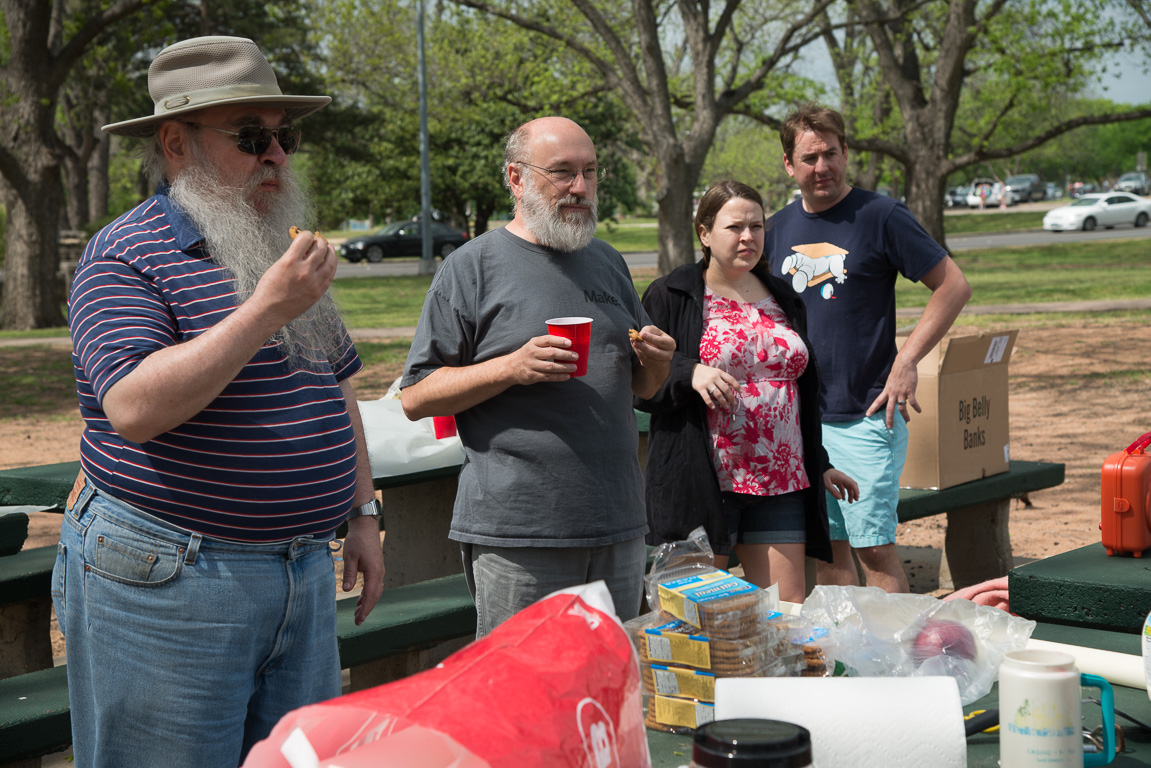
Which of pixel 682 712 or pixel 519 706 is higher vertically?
pixel 519 706

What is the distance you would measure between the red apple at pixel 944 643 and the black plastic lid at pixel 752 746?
81 centimetres

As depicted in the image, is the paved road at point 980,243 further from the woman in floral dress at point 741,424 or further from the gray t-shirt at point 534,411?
the gray t-shirt at point 534,411

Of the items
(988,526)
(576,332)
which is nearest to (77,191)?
(988,526)

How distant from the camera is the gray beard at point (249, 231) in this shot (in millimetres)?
2105

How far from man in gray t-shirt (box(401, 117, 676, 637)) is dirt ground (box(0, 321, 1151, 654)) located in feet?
11.6

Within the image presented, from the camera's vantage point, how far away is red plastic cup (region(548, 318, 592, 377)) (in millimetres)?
2475

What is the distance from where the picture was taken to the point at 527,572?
8.94ft

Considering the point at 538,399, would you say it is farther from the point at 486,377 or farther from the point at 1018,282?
the point at 1018,282

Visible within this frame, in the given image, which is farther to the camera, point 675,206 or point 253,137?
point 675,206

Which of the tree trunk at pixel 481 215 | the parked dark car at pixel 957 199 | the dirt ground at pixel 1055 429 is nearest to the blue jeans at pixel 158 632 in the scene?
the dirt ground at pixel 1055 429

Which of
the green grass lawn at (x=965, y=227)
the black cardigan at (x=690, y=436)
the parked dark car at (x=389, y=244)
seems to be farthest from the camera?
the green grass lawn at (x=965, y=227)

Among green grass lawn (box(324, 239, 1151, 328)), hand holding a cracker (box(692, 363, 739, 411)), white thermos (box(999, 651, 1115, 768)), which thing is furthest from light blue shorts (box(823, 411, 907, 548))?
green grass lawn (box(324, 239, 1151, 328))

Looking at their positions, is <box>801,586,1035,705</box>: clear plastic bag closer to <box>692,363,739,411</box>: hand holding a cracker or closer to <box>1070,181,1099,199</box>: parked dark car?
<box>692,363,739,411</box>: hand holding a cracker

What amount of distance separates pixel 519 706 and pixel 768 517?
7.94 feet
